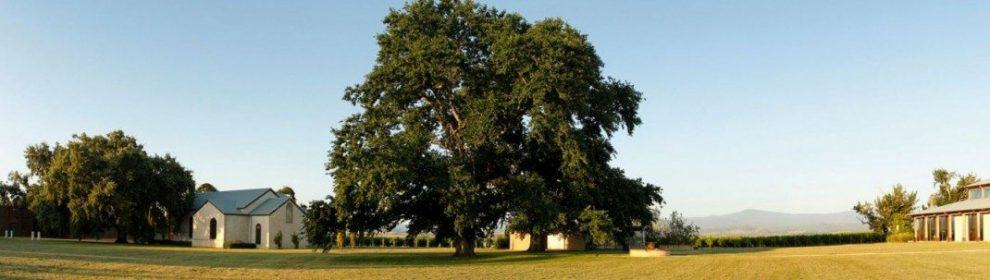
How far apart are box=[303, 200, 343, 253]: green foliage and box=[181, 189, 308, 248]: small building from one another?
2412 centimetres

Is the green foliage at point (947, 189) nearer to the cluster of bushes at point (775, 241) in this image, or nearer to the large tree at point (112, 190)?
the cluster of bushes at point (775, 241)

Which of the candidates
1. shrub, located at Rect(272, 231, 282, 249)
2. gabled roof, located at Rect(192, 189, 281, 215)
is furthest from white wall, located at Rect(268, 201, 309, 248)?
gabled roof, located at Rect(192, 189, 281, 215)

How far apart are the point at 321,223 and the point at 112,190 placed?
1188 inches

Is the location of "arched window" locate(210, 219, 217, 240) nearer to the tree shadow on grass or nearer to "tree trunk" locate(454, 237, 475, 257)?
the tree shadow on grass

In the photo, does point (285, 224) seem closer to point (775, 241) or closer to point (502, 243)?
point (502, 243)

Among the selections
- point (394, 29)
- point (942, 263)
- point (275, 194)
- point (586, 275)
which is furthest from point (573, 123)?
point (275, 194)

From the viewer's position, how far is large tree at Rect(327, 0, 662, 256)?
124 ft

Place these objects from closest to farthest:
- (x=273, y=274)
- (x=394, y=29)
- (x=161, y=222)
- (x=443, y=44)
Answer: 1. (x=273, y=274)
2. (x=443, y=44)
3. (x=394, y=29)
4. (x=161, y=222)

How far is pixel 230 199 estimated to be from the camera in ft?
230

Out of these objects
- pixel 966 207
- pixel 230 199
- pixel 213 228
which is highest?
pixel 230 199

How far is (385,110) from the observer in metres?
40.5

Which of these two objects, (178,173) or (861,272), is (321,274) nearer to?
Result: (861,272)

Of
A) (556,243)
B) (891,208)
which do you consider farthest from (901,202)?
(556,243)

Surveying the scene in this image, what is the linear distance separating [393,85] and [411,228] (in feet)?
25.0
